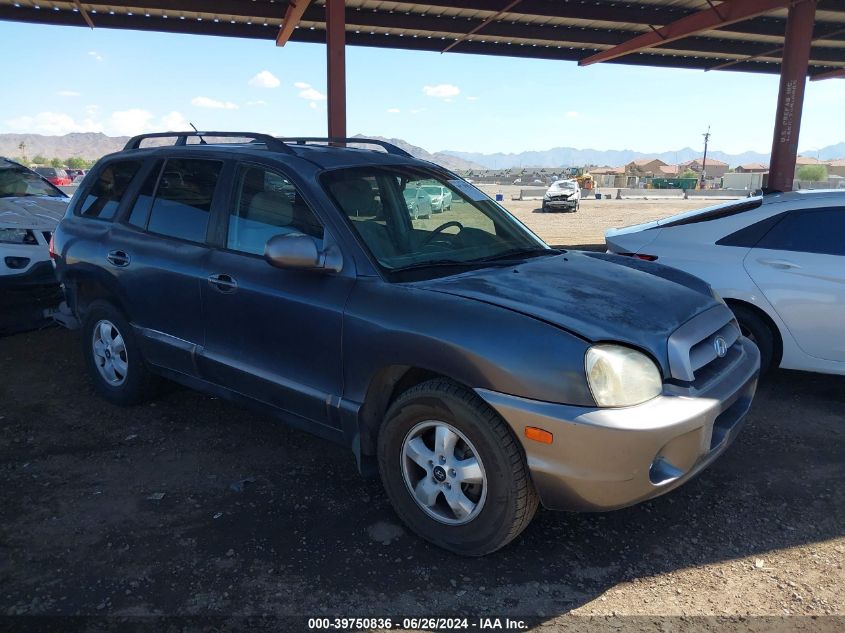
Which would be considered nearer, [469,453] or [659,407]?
[659,407]

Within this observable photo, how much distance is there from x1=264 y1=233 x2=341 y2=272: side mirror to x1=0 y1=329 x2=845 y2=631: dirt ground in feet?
4.12

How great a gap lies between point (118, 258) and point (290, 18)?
10.5 meters

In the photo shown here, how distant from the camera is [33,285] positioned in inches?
244

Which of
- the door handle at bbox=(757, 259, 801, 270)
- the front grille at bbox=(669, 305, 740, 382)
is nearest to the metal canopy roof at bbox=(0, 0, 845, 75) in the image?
the door handle at bbox=(757, 259, 801, 270)

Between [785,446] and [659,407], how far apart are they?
6.68 feet

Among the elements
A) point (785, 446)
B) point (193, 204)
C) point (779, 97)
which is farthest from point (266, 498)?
point (779, 97)

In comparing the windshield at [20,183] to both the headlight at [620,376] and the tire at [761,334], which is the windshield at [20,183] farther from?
the tire at [761,334]

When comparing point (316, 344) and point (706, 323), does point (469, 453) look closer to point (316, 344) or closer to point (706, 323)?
point (316, 344)

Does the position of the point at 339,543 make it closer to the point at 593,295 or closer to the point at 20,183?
the point at 593,295

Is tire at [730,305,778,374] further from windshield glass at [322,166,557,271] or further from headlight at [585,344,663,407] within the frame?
headlight at [585,344,663,407]

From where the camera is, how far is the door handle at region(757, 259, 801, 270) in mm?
4645

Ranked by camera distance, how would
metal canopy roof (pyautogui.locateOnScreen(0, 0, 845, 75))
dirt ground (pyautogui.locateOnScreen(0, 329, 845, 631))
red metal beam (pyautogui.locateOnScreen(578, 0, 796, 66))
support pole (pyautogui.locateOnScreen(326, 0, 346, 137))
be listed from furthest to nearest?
1. metal canopy roof (pyautogui.locateOnScreen(0, 0, 845, 75))
2. red metal beam (pyautogui.locateOnScreen(578, 0, 796, 66))
3. support pole (pyautogui.locateOnScreen(326, 0, 346, 137))
4. dirt ground (pyautogui.locateOnScreen(0, 329, 845, 631))

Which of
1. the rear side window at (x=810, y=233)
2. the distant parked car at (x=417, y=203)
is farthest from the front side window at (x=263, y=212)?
the rear side window at (x=810, y=233)

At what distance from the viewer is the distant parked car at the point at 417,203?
377 centimetres
